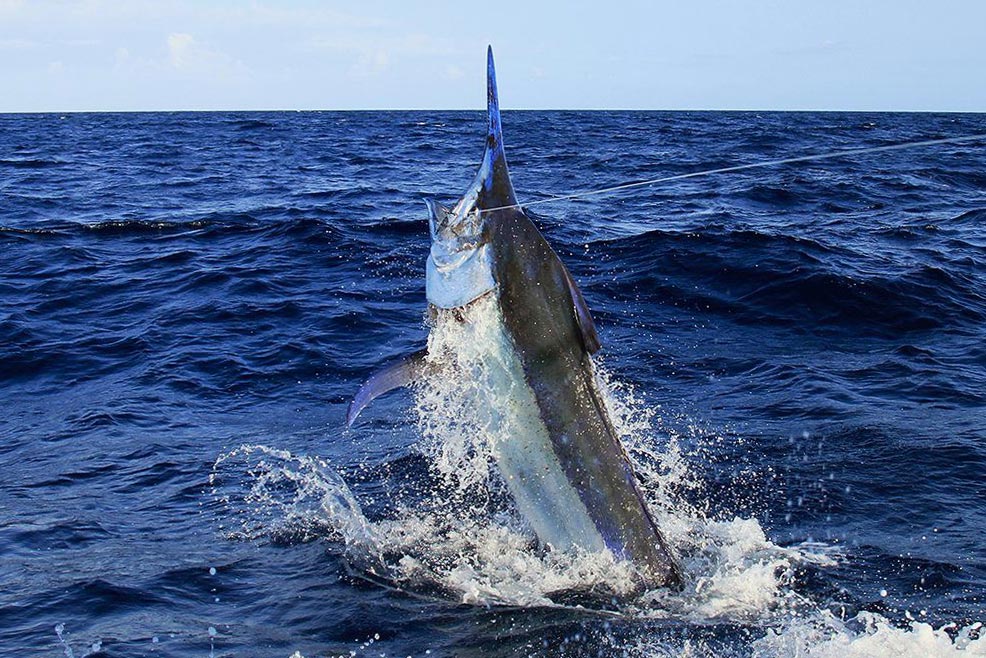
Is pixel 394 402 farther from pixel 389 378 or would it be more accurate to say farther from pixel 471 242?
pixel 471 242

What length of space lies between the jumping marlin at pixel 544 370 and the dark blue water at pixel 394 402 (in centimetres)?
49

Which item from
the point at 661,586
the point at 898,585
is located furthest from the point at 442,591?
the point at 898,585

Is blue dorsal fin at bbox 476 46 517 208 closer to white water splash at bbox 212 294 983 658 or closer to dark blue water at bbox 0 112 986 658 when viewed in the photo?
white water splash at bbox 212 294 983 658

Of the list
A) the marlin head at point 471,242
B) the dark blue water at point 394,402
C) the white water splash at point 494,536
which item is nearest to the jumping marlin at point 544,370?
the marlin head at point 471,242

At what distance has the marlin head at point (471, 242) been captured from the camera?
197 inches

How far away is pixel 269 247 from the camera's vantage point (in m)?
15.2

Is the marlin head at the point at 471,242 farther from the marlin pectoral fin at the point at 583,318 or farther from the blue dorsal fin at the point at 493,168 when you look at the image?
the marlin pectoral fin at the point at 583,318

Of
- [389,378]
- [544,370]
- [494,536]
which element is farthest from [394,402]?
[544,370]

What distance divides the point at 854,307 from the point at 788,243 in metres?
3.12

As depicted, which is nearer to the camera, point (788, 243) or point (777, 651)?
point (777, 651)

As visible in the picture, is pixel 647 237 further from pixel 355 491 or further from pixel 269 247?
pixel 355 491

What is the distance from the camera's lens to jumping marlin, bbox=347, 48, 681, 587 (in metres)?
5.03

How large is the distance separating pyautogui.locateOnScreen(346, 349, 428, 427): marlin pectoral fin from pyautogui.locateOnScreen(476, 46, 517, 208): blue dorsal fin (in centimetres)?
92

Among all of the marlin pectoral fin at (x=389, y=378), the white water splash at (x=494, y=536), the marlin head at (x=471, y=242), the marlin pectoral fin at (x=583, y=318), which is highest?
the marlin head at (x=471, y=242)
